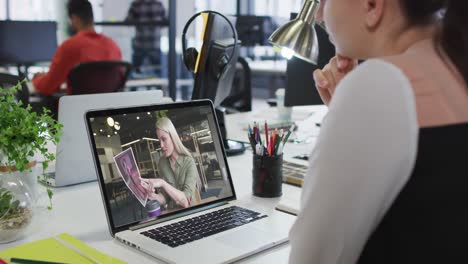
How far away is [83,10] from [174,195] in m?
3.07

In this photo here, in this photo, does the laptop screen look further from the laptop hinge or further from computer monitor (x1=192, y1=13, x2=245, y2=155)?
computer monitor (x1=192, y1=13, x2=245, y2=155)

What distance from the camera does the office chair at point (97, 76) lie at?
3301 millimetres

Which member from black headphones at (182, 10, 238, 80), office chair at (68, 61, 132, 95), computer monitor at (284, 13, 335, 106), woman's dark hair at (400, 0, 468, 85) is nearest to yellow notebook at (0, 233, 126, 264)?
woman's dark hair at (400, 0, 468, 85)

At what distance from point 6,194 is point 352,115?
0.73 metres

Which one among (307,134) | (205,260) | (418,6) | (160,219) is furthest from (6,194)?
(307,134)

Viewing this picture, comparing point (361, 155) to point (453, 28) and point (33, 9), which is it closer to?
point (453, 28)

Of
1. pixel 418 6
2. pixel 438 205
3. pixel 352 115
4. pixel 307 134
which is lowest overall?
pixel 307 134

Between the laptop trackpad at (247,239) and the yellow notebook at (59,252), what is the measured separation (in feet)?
0.72

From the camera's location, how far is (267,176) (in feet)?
4.35

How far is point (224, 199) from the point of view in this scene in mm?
1245

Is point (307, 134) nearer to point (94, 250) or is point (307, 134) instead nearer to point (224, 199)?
point (224, 199)

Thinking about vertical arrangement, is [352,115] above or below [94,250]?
above

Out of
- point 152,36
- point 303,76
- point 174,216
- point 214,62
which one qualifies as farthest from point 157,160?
point 152,36

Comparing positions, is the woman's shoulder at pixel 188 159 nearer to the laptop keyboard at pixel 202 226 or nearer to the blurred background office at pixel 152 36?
the laptop keyboard at pixel 202 226
